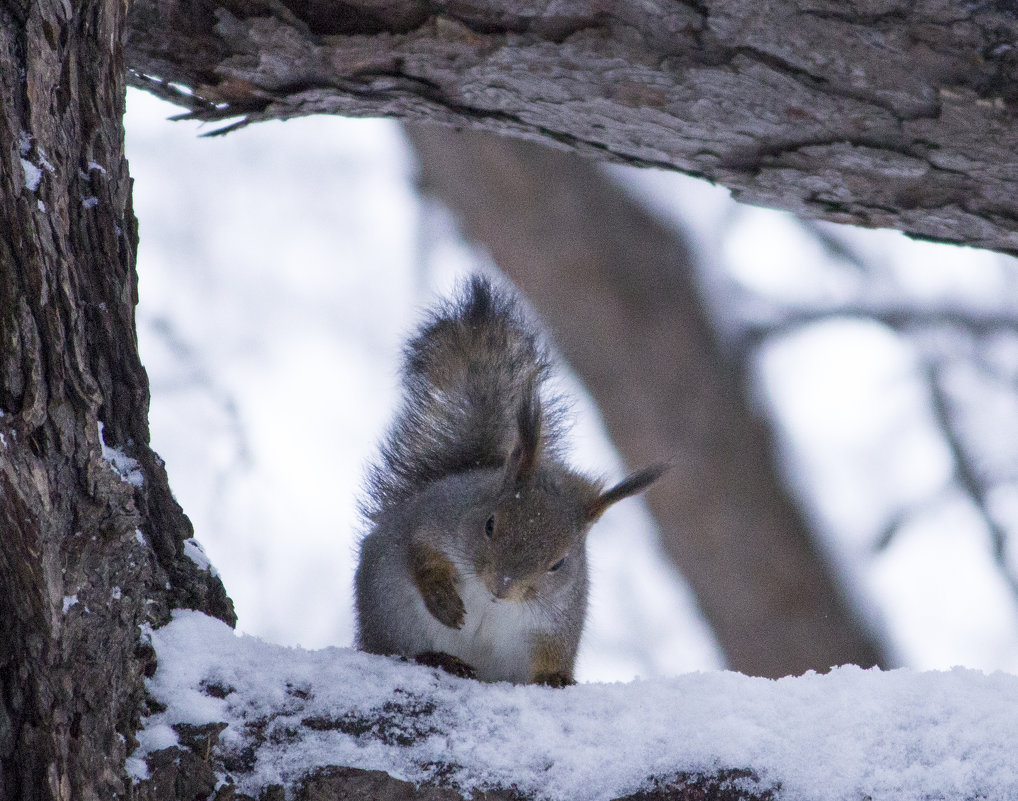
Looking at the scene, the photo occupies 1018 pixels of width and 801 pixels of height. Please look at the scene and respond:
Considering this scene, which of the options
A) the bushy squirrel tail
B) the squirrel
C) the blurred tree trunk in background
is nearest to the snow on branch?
the squirrel

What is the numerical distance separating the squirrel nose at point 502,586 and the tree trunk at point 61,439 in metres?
0.67

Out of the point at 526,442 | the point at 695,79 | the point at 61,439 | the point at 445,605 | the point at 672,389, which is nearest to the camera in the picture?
the point at 61,439

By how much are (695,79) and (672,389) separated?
5.68ft

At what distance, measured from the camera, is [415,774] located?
3.66 feet

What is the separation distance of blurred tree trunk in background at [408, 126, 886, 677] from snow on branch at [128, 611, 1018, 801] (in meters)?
1.68

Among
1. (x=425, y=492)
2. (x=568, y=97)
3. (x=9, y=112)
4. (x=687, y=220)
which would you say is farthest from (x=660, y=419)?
(x=9, y=112)

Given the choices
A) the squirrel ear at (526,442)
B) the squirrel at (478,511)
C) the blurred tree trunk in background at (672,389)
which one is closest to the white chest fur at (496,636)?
the squirrel at (478,511)

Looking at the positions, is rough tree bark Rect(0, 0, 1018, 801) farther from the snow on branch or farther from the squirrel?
the squirrel

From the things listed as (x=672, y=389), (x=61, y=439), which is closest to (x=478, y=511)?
(x=61, y=439)

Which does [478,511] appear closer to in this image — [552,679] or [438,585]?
[438,585]

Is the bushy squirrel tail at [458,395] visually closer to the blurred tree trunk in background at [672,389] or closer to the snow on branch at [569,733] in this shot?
the blurred tree trunk in background at [672,389]

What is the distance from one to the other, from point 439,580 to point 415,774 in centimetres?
67

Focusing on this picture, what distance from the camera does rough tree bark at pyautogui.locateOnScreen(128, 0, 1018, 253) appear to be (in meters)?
Answer: 1.32

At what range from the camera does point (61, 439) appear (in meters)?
1.02
